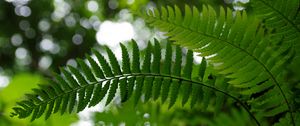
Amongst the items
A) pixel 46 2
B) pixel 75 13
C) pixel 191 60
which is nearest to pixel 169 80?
pixel 191 60

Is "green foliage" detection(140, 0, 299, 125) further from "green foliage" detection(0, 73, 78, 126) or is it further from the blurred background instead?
the blurred background

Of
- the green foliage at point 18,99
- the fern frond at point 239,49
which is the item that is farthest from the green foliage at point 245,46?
the green foliage at point 18,99

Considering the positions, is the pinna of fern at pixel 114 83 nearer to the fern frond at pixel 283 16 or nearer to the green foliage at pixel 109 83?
the green foliage at pixel 109 83

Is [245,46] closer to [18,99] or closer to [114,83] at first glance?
[114,83]

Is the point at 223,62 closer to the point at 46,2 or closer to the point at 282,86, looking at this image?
the point at 282,86

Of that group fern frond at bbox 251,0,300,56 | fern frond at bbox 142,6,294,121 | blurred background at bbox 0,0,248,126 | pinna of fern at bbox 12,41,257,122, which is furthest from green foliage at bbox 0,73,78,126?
blurred background at bbox 0,0,248,126

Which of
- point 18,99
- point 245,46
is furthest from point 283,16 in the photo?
point 18,99
